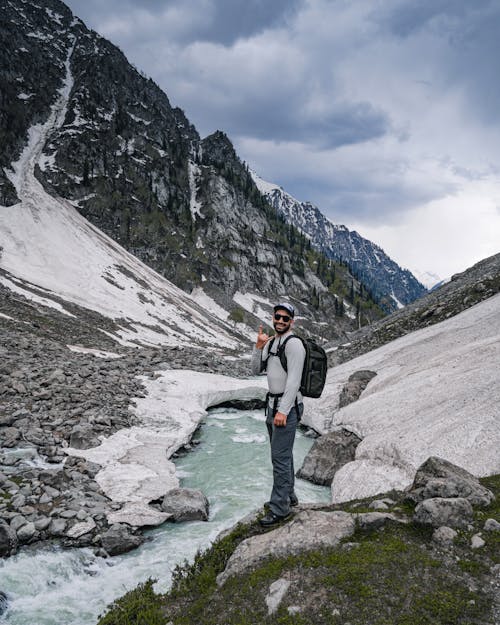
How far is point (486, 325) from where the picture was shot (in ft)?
83.2

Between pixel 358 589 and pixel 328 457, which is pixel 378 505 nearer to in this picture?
pixel 358 589

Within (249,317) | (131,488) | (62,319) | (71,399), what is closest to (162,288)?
(249,317)

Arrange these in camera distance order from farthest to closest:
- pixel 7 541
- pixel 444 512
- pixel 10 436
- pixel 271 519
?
pixel 10 436 < pixel 7 541 < pixel 271 519 < pixel 444 512

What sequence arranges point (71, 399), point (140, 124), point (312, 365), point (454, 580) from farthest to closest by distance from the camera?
point (140, 124) → point (71, 399) → point (312, 365) → point (454, 580)

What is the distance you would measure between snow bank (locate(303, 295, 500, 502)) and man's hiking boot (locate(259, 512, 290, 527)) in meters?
5.21

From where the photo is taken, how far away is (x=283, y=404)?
7.59 m

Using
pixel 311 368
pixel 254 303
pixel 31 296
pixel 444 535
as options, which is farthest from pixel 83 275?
pixel 254 303

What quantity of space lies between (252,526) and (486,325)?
2371cm

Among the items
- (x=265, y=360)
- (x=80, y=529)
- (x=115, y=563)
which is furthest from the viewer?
(x=80, y=529)

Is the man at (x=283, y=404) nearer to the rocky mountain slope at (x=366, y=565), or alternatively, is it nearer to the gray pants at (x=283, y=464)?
the gray pants at (x=283, y=464)

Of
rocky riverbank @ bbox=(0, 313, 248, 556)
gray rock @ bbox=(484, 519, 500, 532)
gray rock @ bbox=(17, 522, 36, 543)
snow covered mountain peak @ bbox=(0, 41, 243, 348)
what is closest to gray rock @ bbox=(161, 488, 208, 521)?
rocky riverbank @ bbox=(0, 313, 248, 556)

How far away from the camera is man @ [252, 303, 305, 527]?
765 centimetres

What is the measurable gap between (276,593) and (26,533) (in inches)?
284

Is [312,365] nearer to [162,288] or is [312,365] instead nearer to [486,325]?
[486,325]
